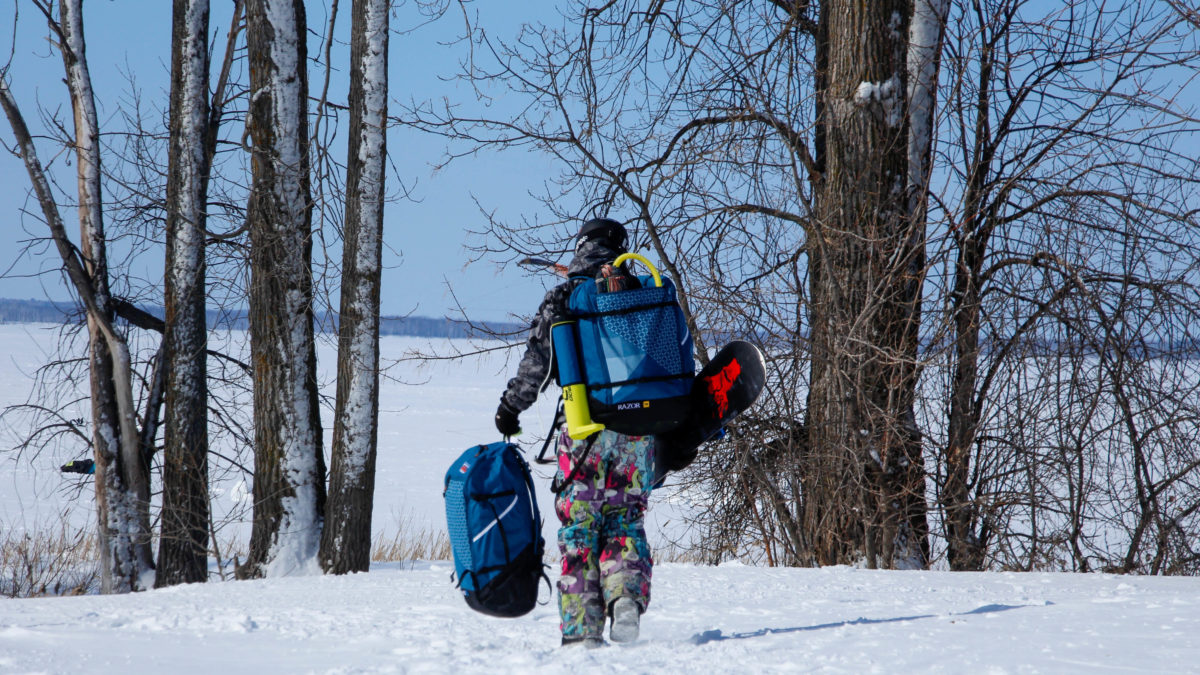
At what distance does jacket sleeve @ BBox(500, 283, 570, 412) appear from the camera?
3.39 metres

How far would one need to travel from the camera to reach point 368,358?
245 inches

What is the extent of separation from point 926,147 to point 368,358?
4277mm

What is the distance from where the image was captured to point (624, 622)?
317 cm

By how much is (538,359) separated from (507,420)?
266mm

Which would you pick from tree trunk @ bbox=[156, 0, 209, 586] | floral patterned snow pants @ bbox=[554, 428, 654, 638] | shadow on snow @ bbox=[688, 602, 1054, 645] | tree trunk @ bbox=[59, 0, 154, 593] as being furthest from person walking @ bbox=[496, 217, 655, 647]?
tree trunk @ bbox=[59, 0, 154, 593]

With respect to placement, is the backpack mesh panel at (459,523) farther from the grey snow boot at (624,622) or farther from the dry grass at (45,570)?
the dry grass at (45,570)

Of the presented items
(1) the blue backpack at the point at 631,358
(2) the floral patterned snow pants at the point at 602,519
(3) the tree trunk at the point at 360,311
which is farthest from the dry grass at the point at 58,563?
(1) the blue backpack at the point at 631,358

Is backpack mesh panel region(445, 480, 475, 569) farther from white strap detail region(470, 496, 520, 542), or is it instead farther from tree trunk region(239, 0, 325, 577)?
tree trunk region(239, 0, 325, 577)

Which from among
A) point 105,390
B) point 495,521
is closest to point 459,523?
point 495,521

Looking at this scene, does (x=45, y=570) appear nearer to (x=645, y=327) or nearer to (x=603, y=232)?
(x=603, y=232)

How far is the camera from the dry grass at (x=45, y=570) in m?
8.45

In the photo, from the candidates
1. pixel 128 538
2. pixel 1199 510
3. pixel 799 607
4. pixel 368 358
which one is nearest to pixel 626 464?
pixel 799 607

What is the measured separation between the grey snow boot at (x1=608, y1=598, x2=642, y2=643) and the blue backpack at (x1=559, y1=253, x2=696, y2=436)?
621 millimetres

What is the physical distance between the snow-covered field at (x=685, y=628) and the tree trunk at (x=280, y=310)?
3.29ft
